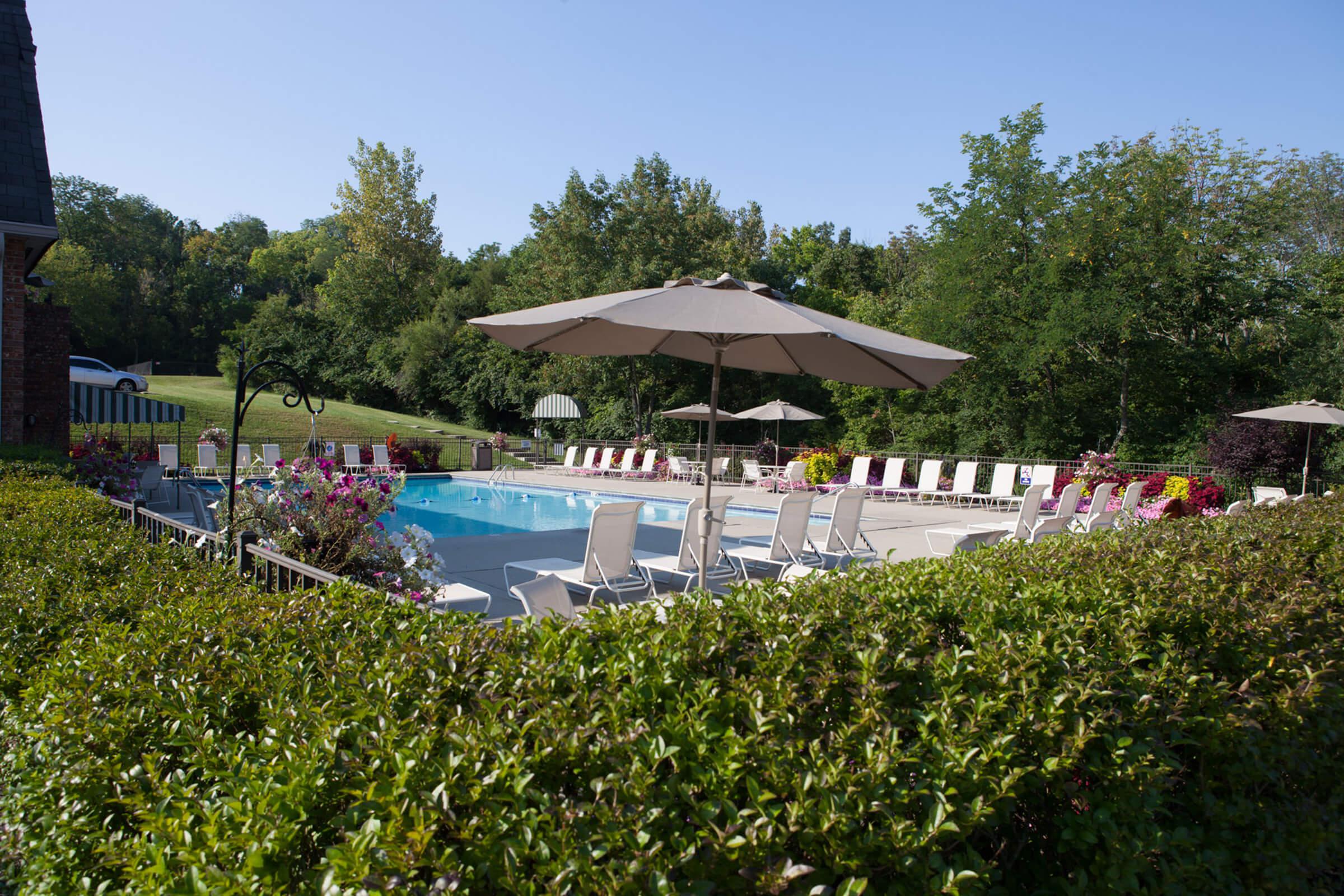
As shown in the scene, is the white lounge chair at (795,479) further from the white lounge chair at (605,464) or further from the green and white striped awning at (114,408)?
the green and white striped awning at (114,408)

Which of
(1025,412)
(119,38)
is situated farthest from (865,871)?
(1025,412)

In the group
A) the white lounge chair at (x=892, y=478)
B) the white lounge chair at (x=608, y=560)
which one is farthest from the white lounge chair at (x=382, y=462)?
the white lounge chair at (x=608, y=560)

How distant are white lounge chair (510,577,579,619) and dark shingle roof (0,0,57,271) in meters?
9.29

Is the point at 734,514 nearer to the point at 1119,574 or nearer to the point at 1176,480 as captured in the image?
the point at 1176,480

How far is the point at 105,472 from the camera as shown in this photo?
9.40 meters

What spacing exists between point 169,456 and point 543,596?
1815 cm

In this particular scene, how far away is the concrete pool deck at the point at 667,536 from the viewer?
8.13m

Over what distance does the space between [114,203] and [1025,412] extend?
5667 cm

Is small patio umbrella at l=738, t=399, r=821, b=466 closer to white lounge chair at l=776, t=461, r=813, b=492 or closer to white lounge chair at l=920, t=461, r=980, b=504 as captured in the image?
white lounge chair at l=776, t=461, r=813, b=492

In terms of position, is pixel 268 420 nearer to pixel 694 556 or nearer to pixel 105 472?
pixel 105 472

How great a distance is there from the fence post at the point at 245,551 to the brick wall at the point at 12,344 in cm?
881

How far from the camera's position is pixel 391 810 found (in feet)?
4.48

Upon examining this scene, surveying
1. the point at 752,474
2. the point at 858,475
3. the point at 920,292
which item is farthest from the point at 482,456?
the point at 920,292

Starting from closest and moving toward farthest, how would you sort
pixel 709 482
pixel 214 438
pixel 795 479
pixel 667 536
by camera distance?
1. pixel 709 482
2. pixel 667 536
3. pixel 795 479
4. pixel 214 438
